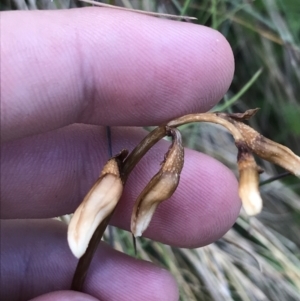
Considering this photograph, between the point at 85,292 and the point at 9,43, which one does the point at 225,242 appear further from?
the point at 9,43

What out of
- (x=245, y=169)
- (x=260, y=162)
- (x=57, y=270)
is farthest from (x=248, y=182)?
(x=260, y=162)

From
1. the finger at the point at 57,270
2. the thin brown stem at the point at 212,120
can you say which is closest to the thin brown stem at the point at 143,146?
the thin brown stem at the point at 212,120

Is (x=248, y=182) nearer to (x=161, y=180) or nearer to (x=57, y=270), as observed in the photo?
(x=161, y=180)

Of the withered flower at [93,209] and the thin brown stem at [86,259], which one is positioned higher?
the withered flower at [93,209]

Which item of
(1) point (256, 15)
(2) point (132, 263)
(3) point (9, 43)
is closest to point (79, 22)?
(3) point (9, 43)

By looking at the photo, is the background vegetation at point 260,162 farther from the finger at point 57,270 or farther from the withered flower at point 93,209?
the withered flower at point 93,209
